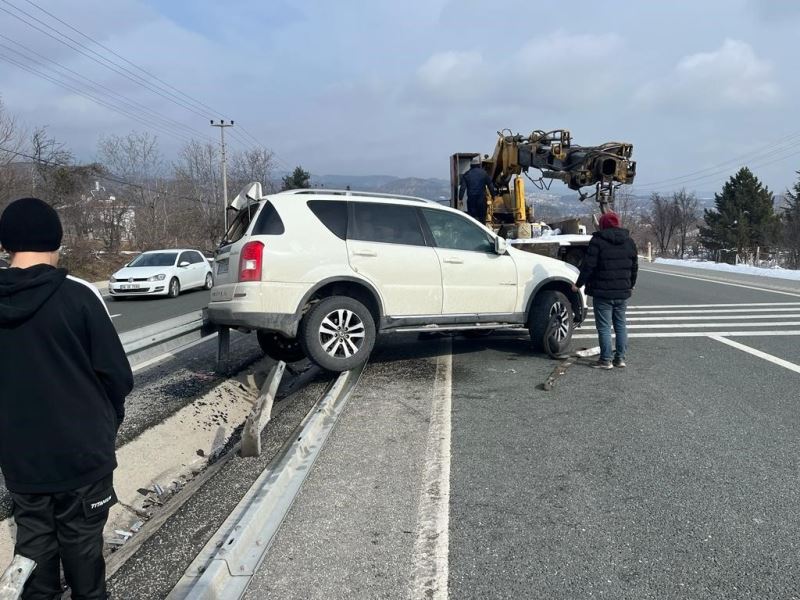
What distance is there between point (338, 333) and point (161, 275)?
13.5 m

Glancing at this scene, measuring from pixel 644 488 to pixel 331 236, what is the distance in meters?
3.94

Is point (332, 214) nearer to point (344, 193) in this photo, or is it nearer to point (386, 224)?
point (344, 193)

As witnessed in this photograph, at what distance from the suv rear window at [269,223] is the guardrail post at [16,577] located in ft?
13.6

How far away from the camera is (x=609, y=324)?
23.3 feet

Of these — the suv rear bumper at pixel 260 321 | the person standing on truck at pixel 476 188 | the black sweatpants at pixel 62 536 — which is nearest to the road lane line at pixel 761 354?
the person standing on truck at pixel 476 188

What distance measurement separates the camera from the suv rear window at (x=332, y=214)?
6445 mm

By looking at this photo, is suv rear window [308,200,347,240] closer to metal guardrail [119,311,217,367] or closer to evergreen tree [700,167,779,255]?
metal guardrail [119,311,217,367]

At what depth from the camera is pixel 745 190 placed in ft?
204

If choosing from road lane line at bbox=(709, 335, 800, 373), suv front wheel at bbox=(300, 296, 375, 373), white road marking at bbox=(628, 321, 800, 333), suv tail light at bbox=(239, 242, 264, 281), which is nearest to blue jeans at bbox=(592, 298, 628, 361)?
road lane line at bbox=(709, 335, 800, 373)

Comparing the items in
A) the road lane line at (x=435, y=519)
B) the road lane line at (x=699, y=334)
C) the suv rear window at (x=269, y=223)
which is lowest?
the road lane line at (x=435, y=519)

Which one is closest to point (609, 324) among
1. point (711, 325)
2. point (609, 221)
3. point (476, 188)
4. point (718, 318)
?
point (609, 221)

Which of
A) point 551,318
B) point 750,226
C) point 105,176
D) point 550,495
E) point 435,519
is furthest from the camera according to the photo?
point 750,226

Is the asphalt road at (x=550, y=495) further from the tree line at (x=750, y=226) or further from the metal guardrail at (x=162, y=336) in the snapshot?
the tree line at (x=750, y=226)

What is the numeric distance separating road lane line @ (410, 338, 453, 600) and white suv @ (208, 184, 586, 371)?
1.45m
